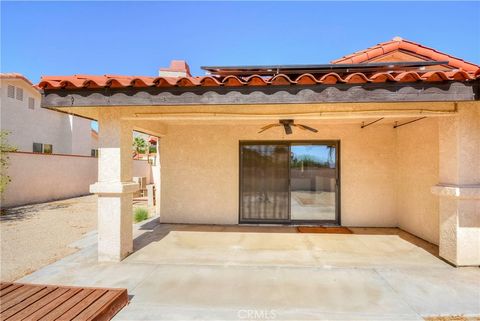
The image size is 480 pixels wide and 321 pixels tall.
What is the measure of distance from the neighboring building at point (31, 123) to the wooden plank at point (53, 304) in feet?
54.4

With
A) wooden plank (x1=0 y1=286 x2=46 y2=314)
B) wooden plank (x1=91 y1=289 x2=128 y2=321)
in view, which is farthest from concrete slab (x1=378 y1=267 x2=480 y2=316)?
wooden plank (x1=0 y1=286 x2=46 y2=314)

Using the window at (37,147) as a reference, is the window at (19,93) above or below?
above

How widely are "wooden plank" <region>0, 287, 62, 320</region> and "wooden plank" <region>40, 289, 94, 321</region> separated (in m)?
0.30

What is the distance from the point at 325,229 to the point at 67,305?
272 inches

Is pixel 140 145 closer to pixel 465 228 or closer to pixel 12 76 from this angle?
pixel 12 76

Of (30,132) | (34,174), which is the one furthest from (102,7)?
(30,132)

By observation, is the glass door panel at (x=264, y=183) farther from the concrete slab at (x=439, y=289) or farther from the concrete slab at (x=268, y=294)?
the concrete slab at (x=439, y=289)

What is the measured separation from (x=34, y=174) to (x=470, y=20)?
2039cm

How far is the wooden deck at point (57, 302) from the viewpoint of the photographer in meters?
3.12

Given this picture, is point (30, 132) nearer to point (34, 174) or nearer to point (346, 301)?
point (34, 174)

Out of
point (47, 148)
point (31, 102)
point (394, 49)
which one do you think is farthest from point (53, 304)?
point (47, 148)

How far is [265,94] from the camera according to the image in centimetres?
449

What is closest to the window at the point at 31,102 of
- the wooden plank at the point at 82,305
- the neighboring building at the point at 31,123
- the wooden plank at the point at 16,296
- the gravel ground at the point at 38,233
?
the neighboring building at the point at 31,123

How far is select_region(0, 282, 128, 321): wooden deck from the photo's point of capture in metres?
3.12
